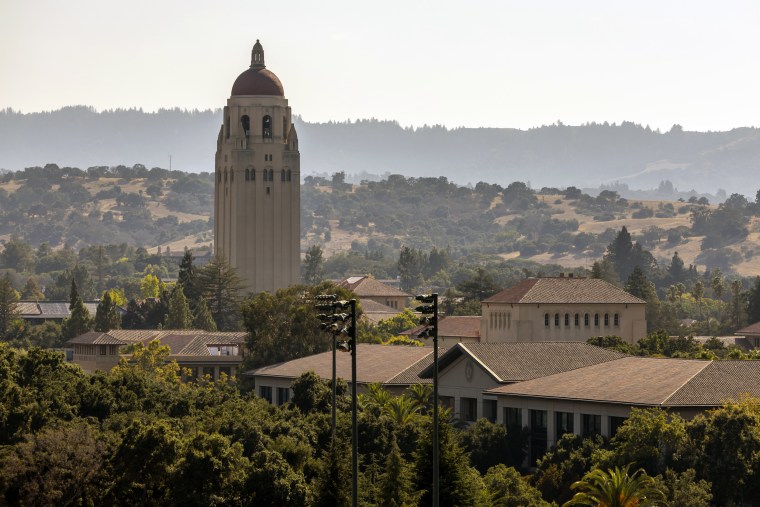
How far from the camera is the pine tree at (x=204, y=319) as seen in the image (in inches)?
7662

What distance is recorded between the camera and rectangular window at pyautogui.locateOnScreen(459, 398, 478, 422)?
106 meters

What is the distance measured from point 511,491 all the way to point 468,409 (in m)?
28.7

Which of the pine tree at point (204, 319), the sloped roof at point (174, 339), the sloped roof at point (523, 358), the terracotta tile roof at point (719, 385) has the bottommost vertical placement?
the terracotta tile roof at point (719, 385)

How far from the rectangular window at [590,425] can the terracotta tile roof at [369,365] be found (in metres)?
19.8

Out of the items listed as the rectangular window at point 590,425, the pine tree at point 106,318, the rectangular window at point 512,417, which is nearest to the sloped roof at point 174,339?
the pine tree at point 106,318

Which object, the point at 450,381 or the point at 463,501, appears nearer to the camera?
the point at 463,501

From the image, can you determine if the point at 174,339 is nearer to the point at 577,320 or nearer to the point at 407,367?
the point at 577,320

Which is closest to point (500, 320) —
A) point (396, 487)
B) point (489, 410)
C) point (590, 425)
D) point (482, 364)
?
point (482, 364)

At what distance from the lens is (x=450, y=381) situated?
108 meters

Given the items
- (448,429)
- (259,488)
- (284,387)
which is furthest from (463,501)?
(284,387)

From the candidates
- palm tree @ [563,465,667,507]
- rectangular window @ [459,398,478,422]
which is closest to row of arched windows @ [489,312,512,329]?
rectangular window @ [459,398,478,422]

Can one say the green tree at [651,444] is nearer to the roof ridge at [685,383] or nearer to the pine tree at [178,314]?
the roof ridge at [685,383]

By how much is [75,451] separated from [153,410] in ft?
69.3

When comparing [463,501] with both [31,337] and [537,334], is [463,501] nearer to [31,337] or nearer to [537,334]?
[537,334]
